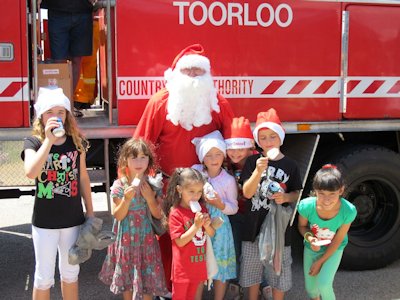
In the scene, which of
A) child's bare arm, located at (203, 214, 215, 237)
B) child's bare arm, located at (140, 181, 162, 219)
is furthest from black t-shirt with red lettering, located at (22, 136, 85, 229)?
child's bare arm, located at (203, 214, 215, 237)

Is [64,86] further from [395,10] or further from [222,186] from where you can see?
[395,10]

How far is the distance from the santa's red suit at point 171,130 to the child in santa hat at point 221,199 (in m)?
0.18

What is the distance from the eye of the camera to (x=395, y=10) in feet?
16.1

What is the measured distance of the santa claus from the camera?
414 cm

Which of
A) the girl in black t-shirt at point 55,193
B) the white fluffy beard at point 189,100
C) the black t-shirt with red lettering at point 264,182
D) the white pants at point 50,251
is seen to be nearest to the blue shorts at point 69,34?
the white fluffy beard at point 189,100

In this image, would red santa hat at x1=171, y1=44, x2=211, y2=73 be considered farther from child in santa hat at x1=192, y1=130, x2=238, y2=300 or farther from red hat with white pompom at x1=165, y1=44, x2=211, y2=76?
child in santa hat at x1=192, y1=130, x2=238, y2=300

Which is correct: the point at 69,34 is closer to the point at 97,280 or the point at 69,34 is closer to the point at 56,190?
the point at 56,190

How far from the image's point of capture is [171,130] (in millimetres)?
4223

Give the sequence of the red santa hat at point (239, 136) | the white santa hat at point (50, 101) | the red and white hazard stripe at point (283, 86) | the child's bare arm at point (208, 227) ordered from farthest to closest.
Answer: the red and white hazard stripe at point (283, 86) < the red santa hat at point (239, 136) < the child's bare arm at point (208, 227) < the white santa hat at point (50, 101)

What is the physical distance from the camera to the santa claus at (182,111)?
4.14m


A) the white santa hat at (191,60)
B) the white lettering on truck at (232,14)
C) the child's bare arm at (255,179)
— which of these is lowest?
the child's bare arm at (255,179)

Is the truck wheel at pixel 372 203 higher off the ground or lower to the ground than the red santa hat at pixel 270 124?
lower

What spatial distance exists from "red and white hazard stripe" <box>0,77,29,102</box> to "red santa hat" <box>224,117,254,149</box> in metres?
1.53

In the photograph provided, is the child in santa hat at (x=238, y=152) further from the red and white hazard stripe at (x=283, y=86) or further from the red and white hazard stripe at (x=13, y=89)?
the red and white hazard stripe at (x=13, y=89)
